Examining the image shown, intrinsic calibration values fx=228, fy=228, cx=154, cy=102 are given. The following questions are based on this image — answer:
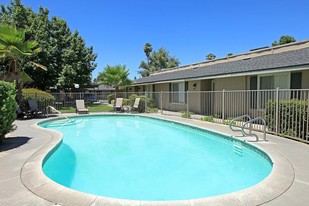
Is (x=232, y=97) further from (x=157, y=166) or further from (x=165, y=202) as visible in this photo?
(x=165, y=202)

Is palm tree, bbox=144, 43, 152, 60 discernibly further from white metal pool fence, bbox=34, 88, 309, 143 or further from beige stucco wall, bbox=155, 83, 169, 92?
white metal pool fence, bbox=34, 88, 309, 143

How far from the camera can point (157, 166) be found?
7168 millimetres

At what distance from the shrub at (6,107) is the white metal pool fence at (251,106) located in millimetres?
9718

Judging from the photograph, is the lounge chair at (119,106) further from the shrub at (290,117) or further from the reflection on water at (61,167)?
the shrub at (290,117)

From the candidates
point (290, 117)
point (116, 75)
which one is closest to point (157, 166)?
point (290, 117)

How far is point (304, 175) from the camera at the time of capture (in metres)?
4.78

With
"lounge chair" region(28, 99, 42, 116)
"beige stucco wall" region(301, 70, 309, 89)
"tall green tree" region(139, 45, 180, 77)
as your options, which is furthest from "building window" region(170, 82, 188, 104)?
"tall green tree" region(139, 45, 180, 77)

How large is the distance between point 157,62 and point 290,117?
53.8 m

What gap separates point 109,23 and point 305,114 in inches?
895

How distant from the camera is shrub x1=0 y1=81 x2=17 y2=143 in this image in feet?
23.1

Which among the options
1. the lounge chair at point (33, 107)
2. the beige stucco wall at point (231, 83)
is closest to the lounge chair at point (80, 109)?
the lounge chair at point (33, 107)

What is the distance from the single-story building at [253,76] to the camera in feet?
36.4

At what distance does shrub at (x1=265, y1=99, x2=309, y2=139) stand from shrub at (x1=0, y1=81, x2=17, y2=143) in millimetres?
9796

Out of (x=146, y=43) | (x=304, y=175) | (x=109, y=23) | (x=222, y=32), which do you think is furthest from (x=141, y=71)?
(x=304, y=175)
